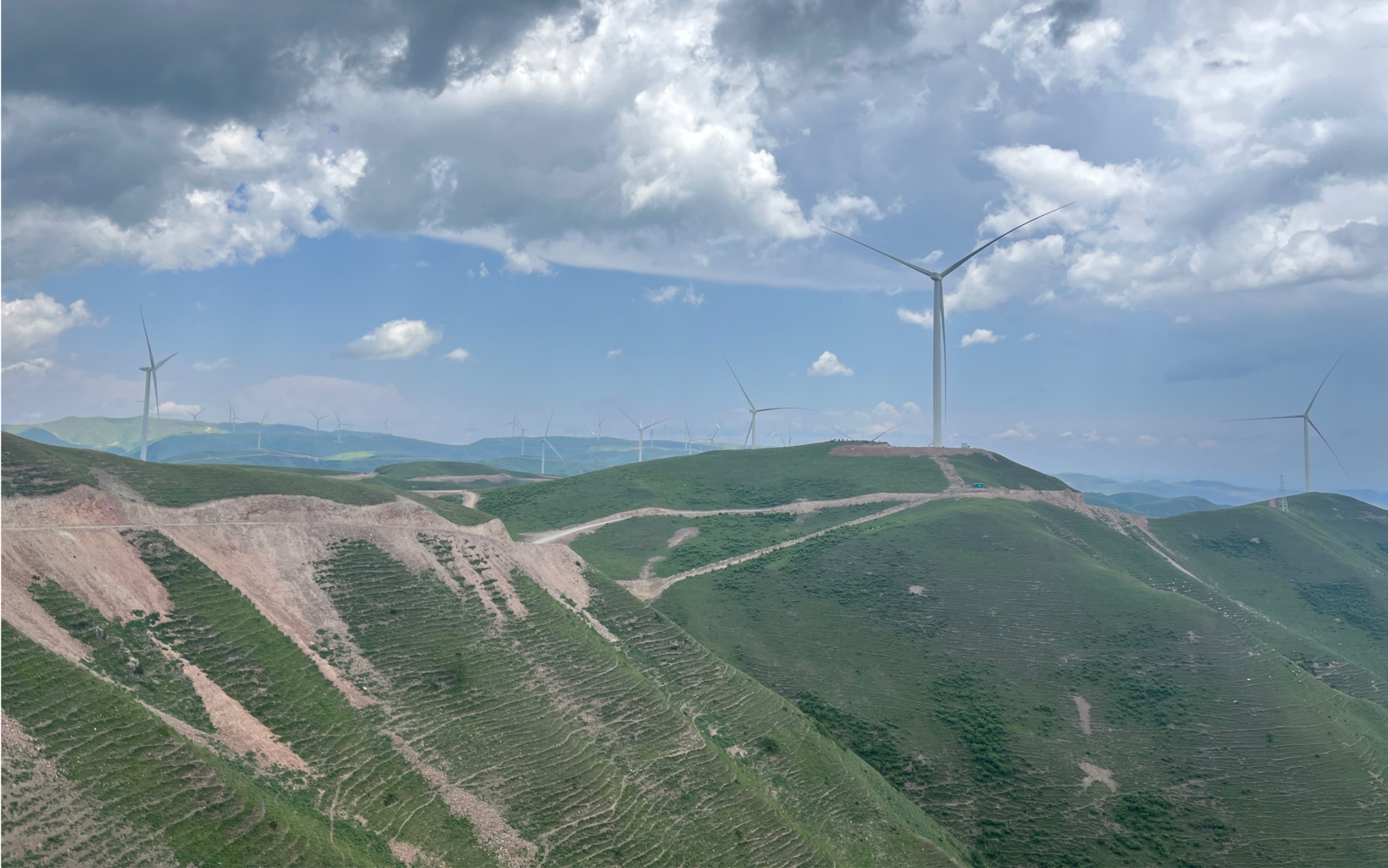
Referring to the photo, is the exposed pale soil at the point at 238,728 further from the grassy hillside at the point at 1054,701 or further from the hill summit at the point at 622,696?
the grassy hillside at the point at 1054,701

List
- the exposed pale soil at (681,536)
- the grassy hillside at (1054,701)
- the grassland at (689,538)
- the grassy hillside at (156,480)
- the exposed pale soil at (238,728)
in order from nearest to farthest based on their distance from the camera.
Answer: the exposed pale soil at (238,728) → the grassy hillside at (156,480) → the grassy hillside at (1054,701) → the grassland at (689,538) → the exposed pale soil at (681,536)

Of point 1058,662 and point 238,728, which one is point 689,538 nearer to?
point 1058,662

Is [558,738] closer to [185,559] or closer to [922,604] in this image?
[185,559]

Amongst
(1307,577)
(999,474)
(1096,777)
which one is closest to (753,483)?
(999,474)

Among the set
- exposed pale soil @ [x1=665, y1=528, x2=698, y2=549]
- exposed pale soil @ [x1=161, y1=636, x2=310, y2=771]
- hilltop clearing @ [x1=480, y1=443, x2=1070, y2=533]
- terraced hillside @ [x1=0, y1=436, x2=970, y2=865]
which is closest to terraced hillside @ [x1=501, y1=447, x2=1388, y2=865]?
exposed pale soil @ [x1=665, y1=528, x2=698, y2=549]

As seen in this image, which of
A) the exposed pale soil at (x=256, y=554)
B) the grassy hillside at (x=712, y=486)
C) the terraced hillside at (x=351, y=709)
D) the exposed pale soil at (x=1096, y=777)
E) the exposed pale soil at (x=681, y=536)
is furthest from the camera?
the grassy hillside at (x=712, y=486)

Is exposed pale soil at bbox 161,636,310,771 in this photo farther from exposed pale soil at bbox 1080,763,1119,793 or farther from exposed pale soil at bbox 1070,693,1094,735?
exposed pale soil at bbox 1070,693,1094,735

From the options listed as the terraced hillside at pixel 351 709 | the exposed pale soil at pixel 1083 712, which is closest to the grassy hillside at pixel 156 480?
the terraced hillside at pixel 351 709
